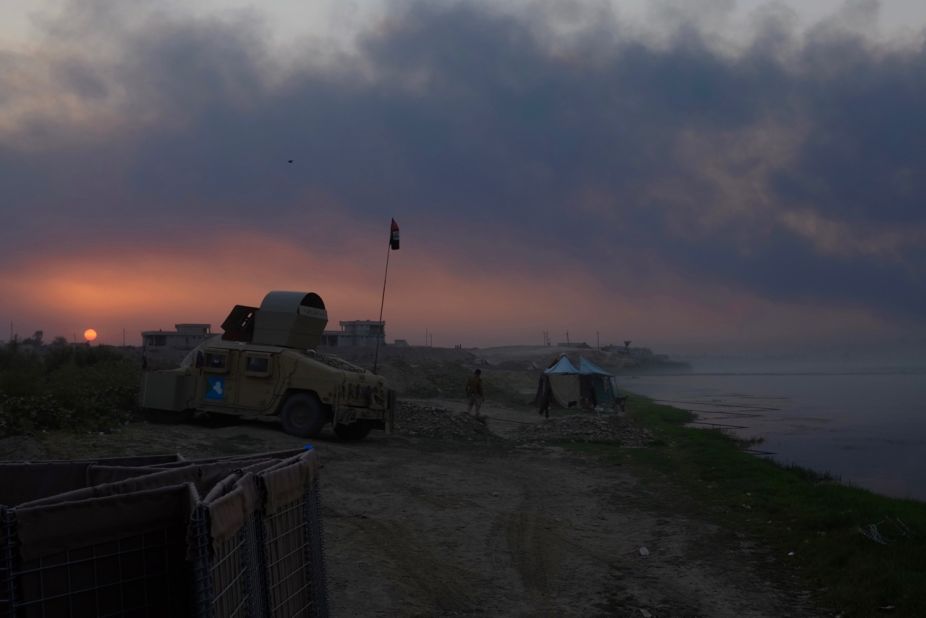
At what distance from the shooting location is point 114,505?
3.33 metres

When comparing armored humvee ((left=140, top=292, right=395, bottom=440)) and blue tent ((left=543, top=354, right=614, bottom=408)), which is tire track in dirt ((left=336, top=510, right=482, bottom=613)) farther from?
blue tent ((left=543, top=354, right=614, bottom=408))

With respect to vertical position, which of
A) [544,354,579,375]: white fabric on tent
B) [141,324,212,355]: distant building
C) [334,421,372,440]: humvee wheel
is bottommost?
[334,421,372,440]: humvee wheel

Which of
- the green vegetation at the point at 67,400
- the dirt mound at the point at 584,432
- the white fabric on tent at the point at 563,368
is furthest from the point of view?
the white fabric on tent at the point at 563,368

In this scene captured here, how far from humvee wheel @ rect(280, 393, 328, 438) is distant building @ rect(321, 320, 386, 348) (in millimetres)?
51130

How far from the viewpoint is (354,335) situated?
71812 millimetres

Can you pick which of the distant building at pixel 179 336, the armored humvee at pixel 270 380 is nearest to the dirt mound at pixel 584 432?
the armored humvee at pixel 270 380

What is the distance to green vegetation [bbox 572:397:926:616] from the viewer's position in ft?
24.3

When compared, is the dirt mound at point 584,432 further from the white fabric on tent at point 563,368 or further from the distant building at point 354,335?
the distant building at point 354,335

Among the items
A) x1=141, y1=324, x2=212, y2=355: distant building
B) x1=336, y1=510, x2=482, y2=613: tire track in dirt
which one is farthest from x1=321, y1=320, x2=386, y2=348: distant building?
x1=336, y1=510, x2=482, y2=613: tire track in dirt

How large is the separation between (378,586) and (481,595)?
99cm

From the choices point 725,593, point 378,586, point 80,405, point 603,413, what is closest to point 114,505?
point 378,586

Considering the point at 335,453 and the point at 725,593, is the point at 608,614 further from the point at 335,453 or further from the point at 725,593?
the point at 335,453

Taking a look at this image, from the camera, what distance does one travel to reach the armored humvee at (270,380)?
18219mm

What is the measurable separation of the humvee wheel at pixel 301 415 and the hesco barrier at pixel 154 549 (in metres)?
13.9
